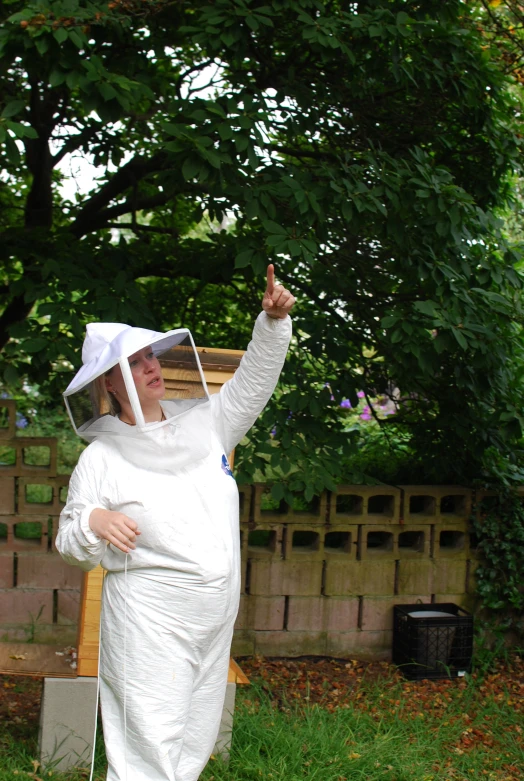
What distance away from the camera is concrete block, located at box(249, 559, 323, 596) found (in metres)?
4.73

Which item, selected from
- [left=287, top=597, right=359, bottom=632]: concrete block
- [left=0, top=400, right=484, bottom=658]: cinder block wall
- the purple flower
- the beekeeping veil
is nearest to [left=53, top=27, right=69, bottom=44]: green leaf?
the beekeeping veil

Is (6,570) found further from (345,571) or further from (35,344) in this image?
(345,571)

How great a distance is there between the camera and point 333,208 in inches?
164

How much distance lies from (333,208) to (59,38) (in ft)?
5.06

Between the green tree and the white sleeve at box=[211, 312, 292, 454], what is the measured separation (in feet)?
3.76

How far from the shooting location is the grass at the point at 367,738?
3395 mm

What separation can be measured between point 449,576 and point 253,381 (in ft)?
9.48

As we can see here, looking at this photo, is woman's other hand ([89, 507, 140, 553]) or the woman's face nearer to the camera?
woman's other hand ([89, 507, 140, 553])

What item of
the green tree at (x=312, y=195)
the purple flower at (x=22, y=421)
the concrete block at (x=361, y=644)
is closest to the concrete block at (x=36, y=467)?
the green tree at (x=312, y=195)

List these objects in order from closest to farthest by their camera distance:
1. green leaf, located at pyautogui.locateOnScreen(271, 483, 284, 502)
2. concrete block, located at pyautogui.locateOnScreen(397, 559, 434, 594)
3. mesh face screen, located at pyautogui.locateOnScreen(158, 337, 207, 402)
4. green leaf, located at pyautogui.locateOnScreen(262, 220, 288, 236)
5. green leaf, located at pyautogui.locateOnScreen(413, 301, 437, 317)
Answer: mesh face screen, located at pyautogui.locateOnScreen(158, 337, 207, 402) < green leaf, located at pyautogui.locateOnScreen(262, 220, 288, 236) < green leaf, located at pyautogui.locateOnScreen(413, 301, 437, 317) < green leaf, located at pyautogui.locateOnScreen(271, 483, 284, 502) < concrete block, located at pyautogui.locateOnScreen(397, 559, 434, 594)

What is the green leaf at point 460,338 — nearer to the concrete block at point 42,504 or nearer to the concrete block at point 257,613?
the concrete block at point 257,613

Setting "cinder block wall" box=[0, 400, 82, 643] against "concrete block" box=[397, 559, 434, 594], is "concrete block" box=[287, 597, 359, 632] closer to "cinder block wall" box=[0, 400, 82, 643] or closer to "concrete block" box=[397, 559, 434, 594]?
"concrete block" box=[397, 559, 434, 594]

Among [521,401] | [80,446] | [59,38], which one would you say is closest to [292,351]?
[521,401]

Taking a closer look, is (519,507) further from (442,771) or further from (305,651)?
(442,771)
